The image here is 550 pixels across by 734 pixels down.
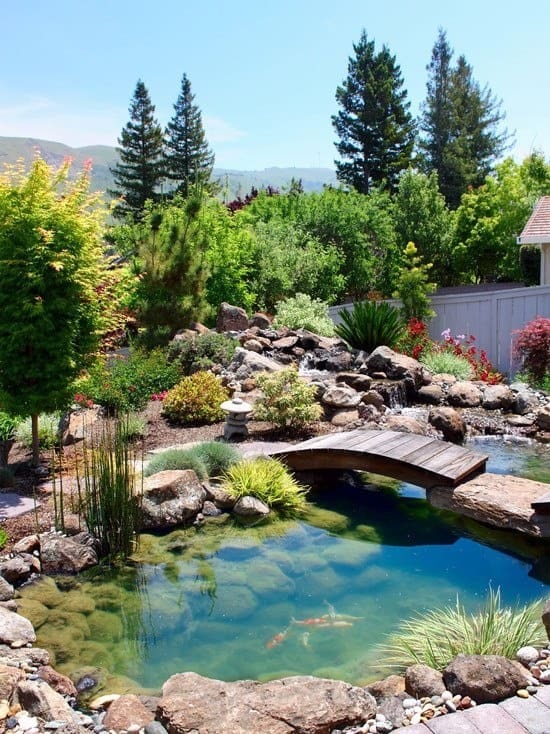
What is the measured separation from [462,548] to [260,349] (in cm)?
683

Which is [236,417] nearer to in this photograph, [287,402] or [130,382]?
[287,402]

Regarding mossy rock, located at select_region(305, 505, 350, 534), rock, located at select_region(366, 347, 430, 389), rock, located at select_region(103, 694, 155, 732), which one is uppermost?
rock, located at select_region(366, 347, 430, 389)

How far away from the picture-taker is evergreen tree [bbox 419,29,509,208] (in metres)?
38.3

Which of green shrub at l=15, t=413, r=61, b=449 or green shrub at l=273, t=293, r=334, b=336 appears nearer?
green shrub at l=15, t=413, r=61, b=449

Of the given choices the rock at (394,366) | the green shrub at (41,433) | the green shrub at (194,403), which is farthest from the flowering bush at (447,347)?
the green shrub at (41,433)

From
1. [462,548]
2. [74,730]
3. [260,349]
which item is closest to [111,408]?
[260,349]

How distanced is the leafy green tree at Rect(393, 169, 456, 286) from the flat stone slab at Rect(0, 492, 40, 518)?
1756 centimetres

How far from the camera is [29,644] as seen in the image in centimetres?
446

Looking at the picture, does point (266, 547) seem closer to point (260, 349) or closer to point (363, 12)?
point (260, 349)

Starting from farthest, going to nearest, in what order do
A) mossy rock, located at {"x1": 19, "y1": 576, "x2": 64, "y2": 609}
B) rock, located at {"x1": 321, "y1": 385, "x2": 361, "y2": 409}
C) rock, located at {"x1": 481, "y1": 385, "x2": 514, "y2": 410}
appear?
rock, located at {"x1": 481, "y1": 385, "x2": 514, "y2": 410}
rock, located at {"x1": 321, "y1": 385, "x2": 361, "y2": 409}
mossy rock, located at {"x1": 19, "y1": 576, "x2": 64, "y2": 609}

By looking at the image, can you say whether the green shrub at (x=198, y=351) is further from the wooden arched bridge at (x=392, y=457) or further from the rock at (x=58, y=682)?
the rock at (x=58, y=682)

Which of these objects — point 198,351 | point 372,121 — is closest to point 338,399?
point 198,351

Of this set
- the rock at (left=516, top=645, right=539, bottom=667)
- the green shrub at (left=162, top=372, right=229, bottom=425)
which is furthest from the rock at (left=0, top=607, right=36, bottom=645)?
the green shrub at (left=162, top=372, right=229, bottom=425)

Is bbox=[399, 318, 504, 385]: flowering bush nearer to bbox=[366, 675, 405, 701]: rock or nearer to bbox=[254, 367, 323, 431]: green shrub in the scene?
bbox=[254, 367, 323, 431]: green shrub
